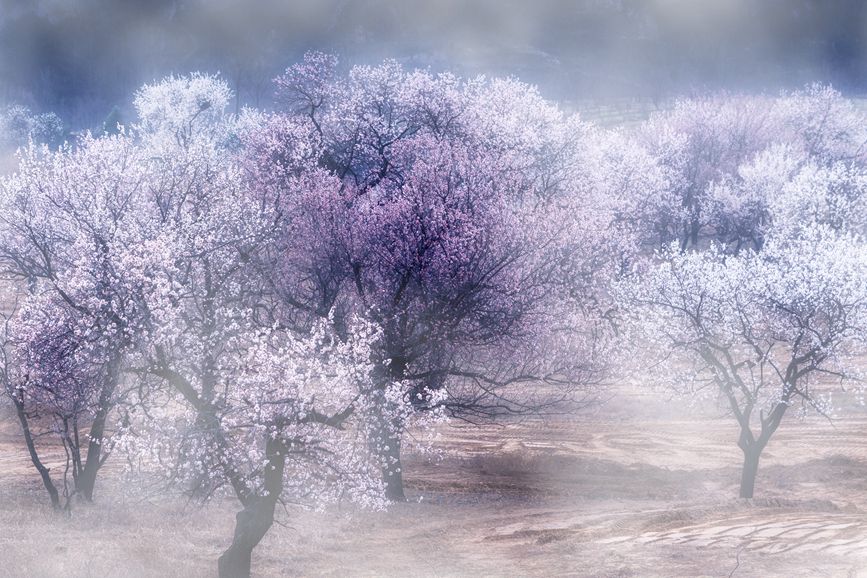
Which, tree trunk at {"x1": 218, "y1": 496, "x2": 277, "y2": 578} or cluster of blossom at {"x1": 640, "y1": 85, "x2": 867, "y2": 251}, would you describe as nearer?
tree trunk at {"x1": 218, "y1": 496, "x2": 277, "y2": 578}

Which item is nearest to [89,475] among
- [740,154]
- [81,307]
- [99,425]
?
[99,425]

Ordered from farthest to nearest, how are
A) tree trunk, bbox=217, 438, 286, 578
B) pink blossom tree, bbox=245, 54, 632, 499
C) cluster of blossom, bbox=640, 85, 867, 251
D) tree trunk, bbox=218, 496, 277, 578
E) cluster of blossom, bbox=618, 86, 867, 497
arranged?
1. cluster of blossom, bbox=640, 85, 867, 251
2. cluster of blossom, bbox=618, 86, 867, 497
3. pink blossom tree, bbox=245, 54, 632, 499
4. tree trunk, bbox=218, 496, 277, 578
5. tree trunk, bbox=217, 438, 286, 578

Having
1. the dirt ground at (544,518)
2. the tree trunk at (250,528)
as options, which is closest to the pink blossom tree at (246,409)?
the tree trunk at (250,528)

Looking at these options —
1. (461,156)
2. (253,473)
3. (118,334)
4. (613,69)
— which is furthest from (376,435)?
(613,69)

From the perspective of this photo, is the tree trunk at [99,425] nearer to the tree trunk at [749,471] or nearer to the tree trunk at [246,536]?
the tree trunk at [246,536]

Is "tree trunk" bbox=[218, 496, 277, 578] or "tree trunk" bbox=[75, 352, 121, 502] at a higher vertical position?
"tree trunk" bbox=[75, 352, 121, 502]

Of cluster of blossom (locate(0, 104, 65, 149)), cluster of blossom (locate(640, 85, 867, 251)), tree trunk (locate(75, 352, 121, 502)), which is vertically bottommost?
tree trunk (locate(75, 352, 121, 502))

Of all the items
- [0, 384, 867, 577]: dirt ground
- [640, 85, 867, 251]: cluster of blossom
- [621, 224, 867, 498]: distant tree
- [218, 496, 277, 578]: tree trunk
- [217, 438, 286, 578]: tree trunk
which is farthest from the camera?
[640, 85, 867, 251]: cluster of blossom

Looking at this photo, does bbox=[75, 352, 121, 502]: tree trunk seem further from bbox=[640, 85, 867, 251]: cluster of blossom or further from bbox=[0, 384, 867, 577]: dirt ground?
bbox=[640, 85, 867, 251]: cluster of blossom

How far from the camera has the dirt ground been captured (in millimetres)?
20234

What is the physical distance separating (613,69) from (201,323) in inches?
4185

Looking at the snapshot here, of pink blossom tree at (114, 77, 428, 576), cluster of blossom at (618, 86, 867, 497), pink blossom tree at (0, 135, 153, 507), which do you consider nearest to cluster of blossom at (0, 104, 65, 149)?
cluster of blossom at (618, 86, 867, 497)

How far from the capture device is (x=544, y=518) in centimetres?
2575

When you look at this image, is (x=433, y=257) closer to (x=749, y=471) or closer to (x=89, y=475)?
(x=749, y=471)
